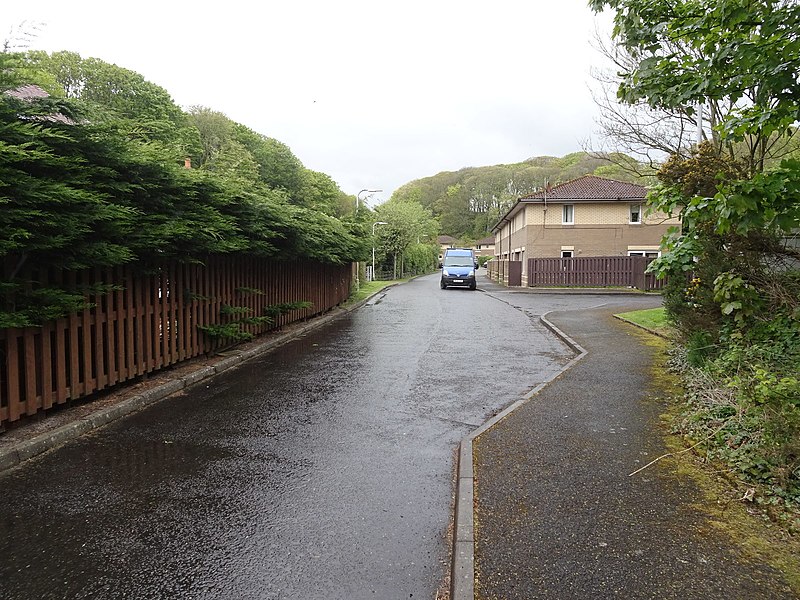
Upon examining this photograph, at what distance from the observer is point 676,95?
4707 millimetres

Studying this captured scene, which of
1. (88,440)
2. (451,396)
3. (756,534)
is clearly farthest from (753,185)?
(88,440)

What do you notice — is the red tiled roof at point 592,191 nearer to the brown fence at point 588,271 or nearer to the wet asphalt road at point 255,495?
the brown fence at point 588,271

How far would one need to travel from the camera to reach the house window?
33.8 m

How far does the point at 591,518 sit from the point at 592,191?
34.2 m

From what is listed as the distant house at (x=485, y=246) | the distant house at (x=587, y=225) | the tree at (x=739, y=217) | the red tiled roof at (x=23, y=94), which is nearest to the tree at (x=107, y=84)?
the distant house at (x=587, y=225)

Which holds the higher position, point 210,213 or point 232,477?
point 210,213

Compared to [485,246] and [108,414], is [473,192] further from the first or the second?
[108,414]

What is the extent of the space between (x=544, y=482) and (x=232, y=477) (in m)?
2.47

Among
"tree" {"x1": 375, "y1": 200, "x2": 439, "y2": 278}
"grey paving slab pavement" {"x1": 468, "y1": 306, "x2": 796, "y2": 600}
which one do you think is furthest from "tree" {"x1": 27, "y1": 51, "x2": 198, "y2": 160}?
"grey paving slab pavement" {"x1": 468, "y1": 306, "x2": 796, "y2": 600}

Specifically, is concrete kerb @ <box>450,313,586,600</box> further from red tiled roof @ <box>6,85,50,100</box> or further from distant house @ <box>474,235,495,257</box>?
distant house @ <box>474,235,495,257</box>

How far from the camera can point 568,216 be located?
33.9 meters

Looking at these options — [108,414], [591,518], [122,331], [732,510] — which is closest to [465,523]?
[591,518]

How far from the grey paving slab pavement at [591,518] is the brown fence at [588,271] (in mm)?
27604

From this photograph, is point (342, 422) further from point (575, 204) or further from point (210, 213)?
point (575, 204)
